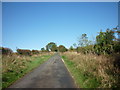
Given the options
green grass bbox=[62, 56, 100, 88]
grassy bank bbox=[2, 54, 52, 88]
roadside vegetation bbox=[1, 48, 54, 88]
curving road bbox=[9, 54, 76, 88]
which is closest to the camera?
green grass bbox=[62, 56, 100, 88]

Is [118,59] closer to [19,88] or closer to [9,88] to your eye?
[19,88]

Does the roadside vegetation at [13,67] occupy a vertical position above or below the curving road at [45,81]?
above

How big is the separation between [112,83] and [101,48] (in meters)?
9.16

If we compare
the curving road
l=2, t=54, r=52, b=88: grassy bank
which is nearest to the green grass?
the curving road

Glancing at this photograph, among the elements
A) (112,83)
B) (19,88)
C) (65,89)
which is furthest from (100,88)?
(19,88)

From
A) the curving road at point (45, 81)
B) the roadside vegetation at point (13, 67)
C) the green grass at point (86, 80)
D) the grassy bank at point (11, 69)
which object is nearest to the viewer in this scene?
the green grass at point (86, 80)

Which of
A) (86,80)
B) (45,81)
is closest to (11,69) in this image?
(45,81)

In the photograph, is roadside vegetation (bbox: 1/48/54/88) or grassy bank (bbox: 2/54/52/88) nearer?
grassy bank (bbox: 2/54/52/88)

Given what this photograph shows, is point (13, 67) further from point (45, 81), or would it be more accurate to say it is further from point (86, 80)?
point (86, 80)

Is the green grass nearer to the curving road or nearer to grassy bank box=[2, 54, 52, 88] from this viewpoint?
the curving road

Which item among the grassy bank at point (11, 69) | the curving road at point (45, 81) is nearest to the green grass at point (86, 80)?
the curving road at point (45, 81)

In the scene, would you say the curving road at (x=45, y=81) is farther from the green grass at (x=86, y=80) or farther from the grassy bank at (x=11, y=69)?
the grassy bank at (x=11, y=69)

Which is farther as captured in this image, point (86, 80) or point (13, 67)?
point (13, 67)

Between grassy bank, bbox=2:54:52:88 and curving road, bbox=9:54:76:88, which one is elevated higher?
grassy bank, bbox=2:54:52:88
